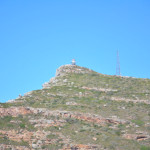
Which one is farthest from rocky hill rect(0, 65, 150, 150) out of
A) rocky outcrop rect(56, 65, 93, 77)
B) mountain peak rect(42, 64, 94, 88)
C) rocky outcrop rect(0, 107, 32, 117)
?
rocky outcrop rect(56, 65, 93, 77)

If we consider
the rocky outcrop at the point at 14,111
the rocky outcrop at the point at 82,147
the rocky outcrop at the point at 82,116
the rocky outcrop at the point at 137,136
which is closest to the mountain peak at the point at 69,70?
the rocky outcrop at the point at 82,116

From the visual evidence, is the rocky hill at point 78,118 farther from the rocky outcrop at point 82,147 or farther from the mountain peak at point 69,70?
the mountain peak at point 69,70

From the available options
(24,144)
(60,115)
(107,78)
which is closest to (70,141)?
(24,144)

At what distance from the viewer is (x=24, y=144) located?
32.1 metres

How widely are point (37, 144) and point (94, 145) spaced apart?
17.3 ft

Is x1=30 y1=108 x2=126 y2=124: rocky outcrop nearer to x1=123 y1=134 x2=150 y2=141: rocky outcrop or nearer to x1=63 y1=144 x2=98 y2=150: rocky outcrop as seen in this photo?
x1=123 y1=134 x2=150 y2=141: rocky outcrop

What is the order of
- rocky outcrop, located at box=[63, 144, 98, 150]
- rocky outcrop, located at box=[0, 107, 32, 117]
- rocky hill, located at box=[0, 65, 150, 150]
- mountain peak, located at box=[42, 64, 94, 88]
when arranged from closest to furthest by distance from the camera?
rocky outcrop, located at box=[63, 144, 98, 150]
rocky hill, located at box=[0, 65, 150, 150]
rocky outcrop, located at box=[0, 107, 32, 117]
mountain peak, located at box=[42, 64, 94, 88]

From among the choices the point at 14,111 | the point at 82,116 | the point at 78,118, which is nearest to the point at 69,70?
the point at 82,116

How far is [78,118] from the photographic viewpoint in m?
40.5

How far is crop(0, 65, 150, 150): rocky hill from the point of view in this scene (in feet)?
109

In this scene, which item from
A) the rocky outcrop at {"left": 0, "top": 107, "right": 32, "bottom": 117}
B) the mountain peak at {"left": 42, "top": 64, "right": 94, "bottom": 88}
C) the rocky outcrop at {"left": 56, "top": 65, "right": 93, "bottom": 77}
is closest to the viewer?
the rocky outcrop at {"left": 0, "top": 107, "right": 32, "bottom": 117}

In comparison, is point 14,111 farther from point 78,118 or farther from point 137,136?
point 137,136

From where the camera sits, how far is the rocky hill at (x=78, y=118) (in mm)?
33156

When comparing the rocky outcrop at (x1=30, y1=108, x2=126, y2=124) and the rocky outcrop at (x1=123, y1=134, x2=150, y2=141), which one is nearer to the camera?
the rocky outcrop at (x1=123, y1=134, x2=150, y2=141)
